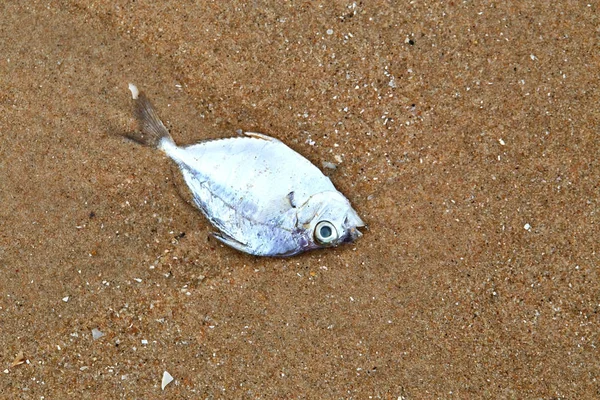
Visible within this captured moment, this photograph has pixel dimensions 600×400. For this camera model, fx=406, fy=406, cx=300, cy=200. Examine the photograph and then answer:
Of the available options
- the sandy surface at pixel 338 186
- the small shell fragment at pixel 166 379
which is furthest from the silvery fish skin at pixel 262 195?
the small shell fragment at pixel 166 379

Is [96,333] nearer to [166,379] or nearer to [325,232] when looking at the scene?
[166,379]

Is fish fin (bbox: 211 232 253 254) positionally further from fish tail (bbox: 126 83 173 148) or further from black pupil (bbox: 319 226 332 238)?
fish tail (bbox: 126 83 173 148)

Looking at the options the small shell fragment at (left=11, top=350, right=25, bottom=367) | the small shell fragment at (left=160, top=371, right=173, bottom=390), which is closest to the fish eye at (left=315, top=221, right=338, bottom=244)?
the small shell fragment at (left=160, top=371, right=173, bottom=390)

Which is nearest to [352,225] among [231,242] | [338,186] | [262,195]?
[338,186]

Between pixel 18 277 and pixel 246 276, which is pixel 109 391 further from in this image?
pixel 246 276

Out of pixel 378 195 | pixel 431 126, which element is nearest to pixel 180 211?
pixel 378 195

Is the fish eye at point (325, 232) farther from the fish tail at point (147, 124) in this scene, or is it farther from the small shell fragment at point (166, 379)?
the small shell fragment at point (166, 379)
